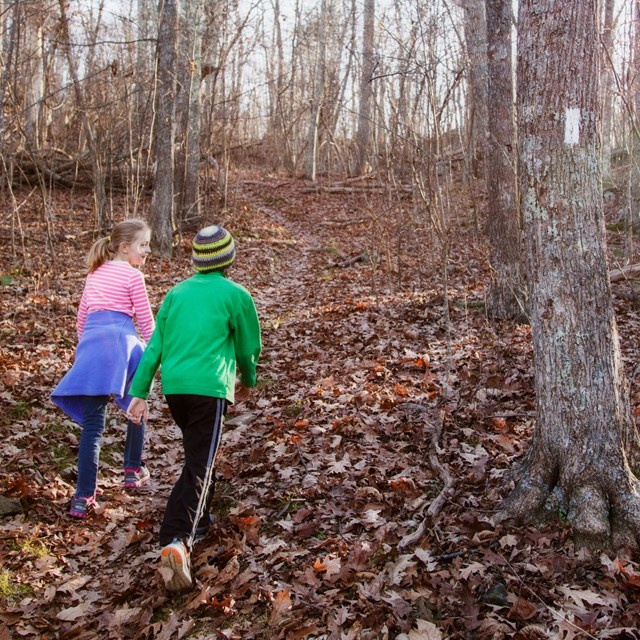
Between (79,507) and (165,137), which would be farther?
(165,137)

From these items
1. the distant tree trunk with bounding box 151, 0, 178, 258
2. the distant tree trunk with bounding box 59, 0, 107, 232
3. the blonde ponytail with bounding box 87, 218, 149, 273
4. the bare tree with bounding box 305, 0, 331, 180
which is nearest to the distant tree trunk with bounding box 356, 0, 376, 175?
the bare tree with bounding box 305, 0, 331, 180

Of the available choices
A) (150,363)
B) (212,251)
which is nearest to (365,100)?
(212,251)

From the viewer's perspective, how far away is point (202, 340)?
3529mm

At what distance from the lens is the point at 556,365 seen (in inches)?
132

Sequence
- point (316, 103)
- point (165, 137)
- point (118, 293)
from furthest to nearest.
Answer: point (316, 103) < point (165, 137) < point (118, 293)

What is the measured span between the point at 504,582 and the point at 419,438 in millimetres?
1800

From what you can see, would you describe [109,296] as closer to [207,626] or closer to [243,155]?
[207,626]

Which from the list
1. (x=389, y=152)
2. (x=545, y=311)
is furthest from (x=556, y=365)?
(x=389, y=152)

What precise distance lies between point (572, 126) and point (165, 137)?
34.0 feet

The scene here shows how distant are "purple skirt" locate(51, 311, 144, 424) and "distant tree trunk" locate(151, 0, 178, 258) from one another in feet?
26.9

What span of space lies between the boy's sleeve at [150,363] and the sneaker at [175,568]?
0.91 metres

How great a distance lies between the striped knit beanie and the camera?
3637 mm

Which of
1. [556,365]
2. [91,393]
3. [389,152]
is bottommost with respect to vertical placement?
[91,393]

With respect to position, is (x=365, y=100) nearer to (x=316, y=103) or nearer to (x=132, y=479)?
(x=316, y=103)
